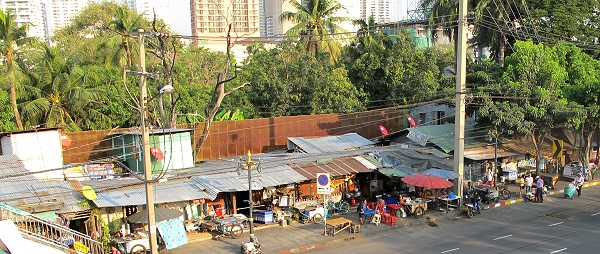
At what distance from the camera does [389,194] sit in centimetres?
2675

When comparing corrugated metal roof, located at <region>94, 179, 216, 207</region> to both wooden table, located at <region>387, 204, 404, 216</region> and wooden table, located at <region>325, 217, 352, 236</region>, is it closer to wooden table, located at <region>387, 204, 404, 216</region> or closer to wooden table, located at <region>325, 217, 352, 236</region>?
wooden table, located at <region>325, 217, 352, 236</region>

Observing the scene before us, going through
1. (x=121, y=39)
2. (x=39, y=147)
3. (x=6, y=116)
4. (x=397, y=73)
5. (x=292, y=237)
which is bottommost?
(x=292, y=237)

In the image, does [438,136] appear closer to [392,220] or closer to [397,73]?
[392,220]

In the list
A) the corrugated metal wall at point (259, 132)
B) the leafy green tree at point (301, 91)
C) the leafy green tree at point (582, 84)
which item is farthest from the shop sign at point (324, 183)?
the leafy green tree at point (301, 91)

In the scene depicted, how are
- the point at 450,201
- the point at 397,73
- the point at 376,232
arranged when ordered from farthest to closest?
the point at 397,73 → the point at 450,201 → the point at 376,232

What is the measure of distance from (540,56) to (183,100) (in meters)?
23.7

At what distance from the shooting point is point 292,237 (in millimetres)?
20547

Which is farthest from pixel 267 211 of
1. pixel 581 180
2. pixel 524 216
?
pixel 581 180

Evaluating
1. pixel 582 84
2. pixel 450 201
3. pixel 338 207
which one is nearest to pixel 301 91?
pixel 338 207

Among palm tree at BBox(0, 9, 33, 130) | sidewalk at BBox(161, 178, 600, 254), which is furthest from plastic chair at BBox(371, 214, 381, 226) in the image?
palm tree at BBox(0, 9, 33, 130)

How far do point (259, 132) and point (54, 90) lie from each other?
11914mm

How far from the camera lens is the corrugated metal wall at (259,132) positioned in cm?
2448

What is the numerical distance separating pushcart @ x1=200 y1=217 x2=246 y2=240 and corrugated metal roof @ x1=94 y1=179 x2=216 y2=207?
1.21 metres

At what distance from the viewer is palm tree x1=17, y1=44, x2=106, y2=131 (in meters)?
28.1
